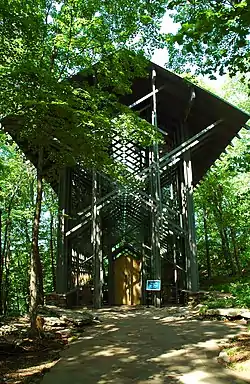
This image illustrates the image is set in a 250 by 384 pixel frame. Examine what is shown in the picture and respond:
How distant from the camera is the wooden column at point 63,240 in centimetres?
1233

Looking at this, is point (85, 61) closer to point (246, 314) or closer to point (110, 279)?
point (246, 314)

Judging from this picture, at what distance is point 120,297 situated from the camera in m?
16.5

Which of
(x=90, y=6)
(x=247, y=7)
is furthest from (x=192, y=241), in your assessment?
(x=247, y=7)

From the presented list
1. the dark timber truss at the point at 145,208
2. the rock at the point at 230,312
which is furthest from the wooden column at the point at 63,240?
the rock at the point at 230,312

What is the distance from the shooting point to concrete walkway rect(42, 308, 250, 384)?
378 cm

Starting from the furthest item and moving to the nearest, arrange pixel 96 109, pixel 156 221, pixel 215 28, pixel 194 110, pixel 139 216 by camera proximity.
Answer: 1. pixel 139 216
2. pixel 194 110
3. pixel 156 221
4. pixel 96 109
5. pixel 215 28

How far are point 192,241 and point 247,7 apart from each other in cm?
1039

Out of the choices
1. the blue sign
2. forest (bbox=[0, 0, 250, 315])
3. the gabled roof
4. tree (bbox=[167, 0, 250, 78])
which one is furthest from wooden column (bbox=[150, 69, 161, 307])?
tree (bbox=[167, 0, 250, 78])

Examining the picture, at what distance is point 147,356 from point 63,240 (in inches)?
330

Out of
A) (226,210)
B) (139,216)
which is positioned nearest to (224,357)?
(139,216)

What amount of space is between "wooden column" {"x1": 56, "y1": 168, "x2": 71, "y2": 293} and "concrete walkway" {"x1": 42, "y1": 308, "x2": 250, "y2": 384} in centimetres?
500

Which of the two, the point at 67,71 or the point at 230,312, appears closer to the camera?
the point at 67,71

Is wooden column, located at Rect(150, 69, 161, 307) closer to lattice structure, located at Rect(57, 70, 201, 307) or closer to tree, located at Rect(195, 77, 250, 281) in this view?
lattice structure, located at Rect(57, 70, 201, 307)

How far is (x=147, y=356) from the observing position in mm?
4809
